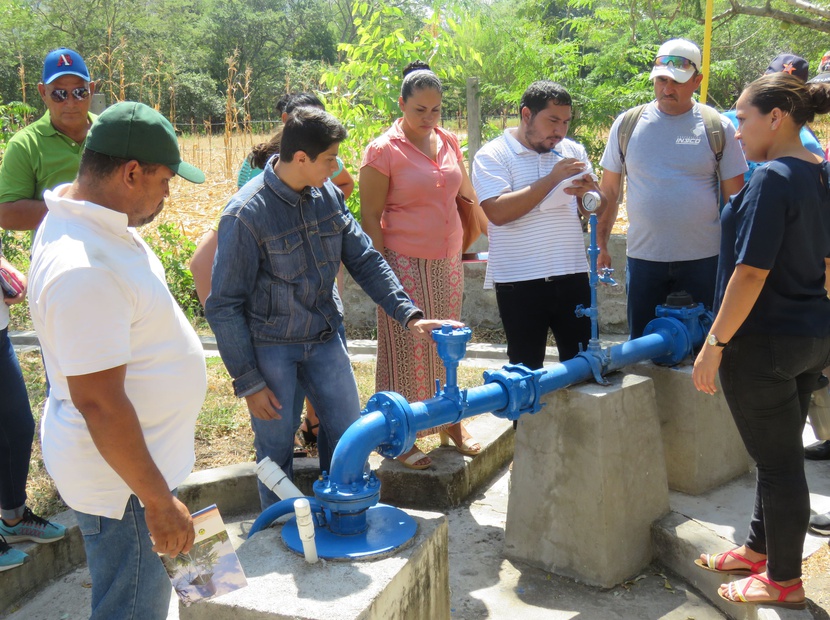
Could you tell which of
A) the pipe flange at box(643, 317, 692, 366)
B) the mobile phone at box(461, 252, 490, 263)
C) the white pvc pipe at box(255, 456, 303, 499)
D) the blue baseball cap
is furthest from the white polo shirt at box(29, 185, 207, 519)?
the mobile phone at box(461, 252, 490, 263)

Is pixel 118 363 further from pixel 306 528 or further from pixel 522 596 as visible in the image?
pixel 522 596

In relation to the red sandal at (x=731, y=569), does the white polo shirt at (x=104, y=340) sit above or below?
above

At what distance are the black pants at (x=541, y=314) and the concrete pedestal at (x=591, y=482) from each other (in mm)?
514

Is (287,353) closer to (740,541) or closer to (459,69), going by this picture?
(740,541)

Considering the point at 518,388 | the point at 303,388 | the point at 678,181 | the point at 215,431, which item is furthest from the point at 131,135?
the point at 215,431

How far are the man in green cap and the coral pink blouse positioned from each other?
1.88 metres

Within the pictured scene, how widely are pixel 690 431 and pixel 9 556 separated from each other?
9.59ft

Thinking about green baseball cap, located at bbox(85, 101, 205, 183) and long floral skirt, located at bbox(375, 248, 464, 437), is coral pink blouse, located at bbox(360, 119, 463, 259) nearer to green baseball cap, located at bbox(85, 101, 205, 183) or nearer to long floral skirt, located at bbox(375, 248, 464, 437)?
long floral skirt, located at bbox(375, 248, 464, 437)

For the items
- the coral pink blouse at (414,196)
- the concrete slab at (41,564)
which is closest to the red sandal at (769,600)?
the coral pink blouse at (414,196)

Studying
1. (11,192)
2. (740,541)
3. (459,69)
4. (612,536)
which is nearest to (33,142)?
(11,192)

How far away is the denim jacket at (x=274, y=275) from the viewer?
2926mm

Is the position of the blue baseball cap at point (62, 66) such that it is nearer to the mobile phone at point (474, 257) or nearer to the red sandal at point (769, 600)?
the mobile phone at point (474, 257)

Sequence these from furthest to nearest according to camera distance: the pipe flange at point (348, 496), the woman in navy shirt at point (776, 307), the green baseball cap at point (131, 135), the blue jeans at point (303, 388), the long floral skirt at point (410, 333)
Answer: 1. the long floral skirt at point (410, 333)
2. the blue jeans at point (303, 388)
3. the woman in navy shirt at point (776, 307)
4. the pipe flange at point (348, 496)
5. the green baseball cap at point (131, 135)

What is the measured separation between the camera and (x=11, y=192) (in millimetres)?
3553
